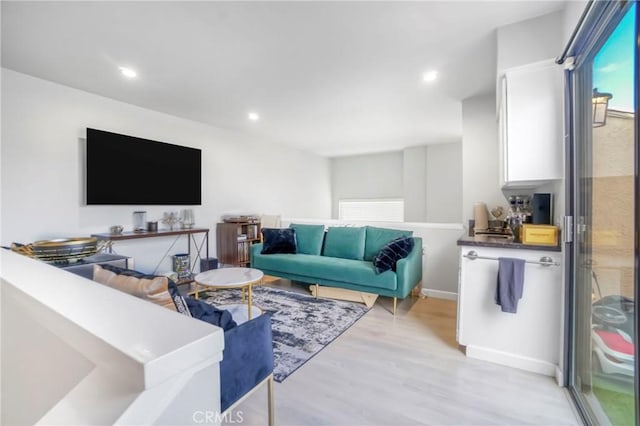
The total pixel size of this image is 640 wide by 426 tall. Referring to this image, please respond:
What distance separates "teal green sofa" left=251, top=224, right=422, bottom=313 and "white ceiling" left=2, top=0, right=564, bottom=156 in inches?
69.7

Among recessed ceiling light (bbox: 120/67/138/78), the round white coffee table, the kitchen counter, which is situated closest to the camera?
the kitchen counter

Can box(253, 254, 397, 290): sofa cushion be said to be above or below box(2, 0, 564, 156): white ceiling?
below

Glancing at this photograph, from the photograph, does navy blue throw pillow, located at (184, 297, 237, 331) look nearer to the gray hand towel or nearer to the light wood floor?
the light wood floor

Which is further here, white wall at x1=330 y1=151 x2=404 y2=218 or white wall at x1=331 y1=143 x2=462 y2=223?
white wall at x1=330 y1=151 x2=404 y2=218

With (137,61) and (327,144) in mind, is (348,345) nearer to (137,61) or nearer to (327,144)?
(137,61)

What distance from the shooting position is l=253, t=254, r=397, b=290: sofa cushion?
314 centimetres

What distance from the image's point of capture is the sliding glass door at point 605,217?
1.18 metres

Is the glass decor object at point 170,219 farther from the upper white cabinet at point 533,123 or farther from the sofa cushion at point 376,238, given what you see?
the upper white cabinet at point 533,123

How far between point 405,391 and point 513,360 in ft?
2.94

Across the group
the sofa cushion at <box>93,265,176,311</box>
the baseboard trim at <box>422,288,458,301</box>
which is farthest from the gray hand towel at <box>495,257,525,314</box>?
the sofa cushion at <box>93,265,176,311</box>

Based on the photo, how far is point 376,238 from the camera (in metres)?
3.83

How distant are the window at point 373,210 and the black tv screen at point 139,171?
14.6 feet

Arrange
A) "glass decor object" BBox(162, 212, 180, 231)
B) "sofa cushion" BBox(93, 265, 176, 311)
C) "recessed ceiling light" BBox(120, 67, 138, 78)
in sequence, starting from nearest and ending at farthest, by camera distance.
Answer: "sofa cushion" BBox(93, 265, 176, 311)
"recessed ceiling light" BBox(120, 67, 138, 78)
"glass decor object" BBox(162, 212, 180, 231)

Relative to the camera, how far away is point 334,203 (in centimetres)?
818
